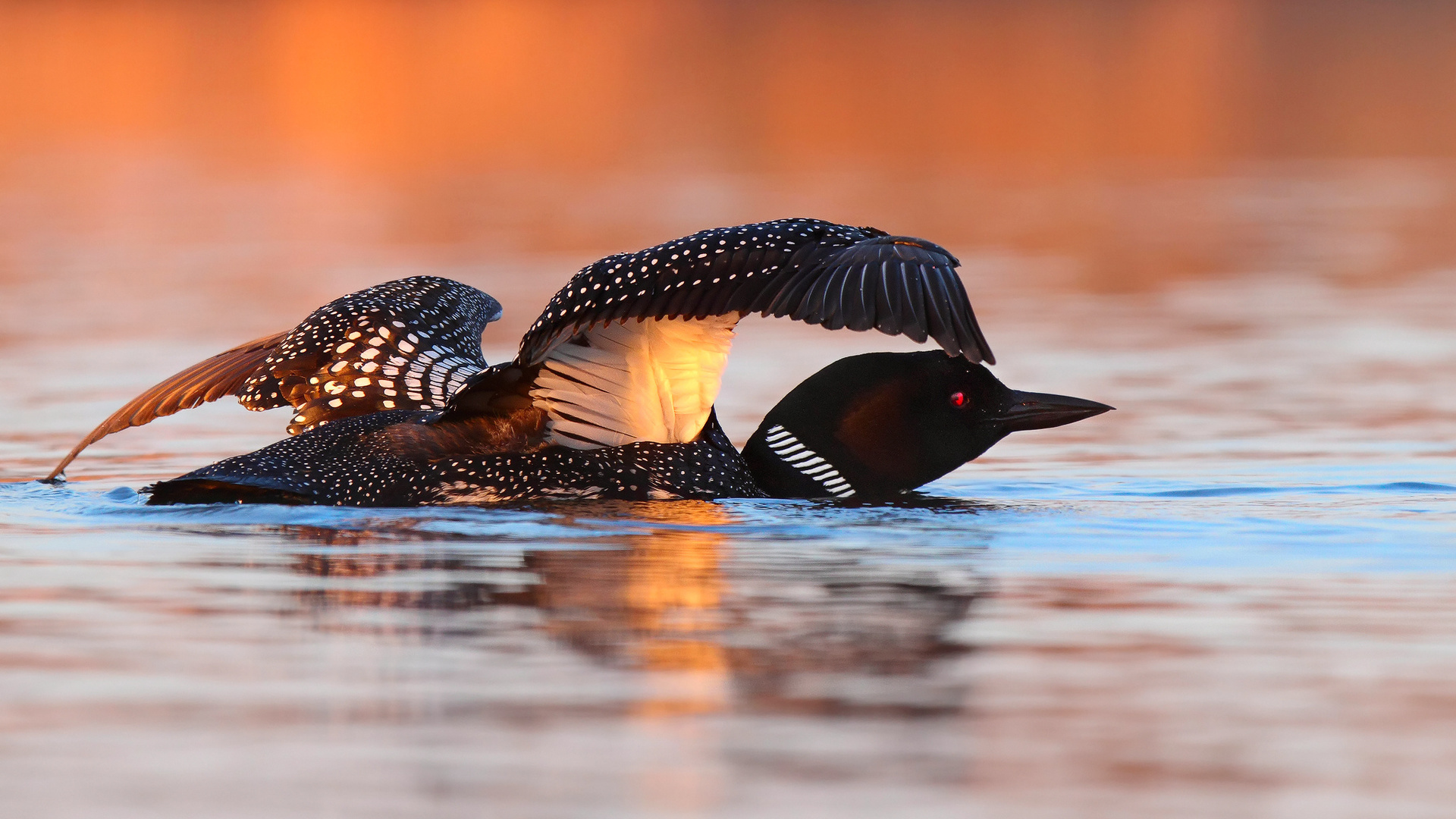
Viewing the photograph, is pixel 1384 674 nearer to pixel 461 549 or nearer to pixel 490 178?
pixel 461 549

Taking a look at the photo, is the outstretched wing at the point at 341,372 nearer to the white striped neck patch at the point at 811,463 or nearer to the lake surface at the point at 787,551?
the lake surface at the point at 787,551

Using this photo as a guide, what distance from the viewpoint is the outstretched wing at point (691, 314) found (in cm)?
517

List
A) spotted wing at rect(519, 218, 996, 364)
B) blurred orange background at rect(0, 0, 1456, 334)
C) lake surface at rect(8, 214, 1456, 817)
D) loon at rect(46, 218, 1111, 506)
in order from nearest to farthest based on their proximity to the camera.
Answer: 1. lake surface at rect(8, 214, 1456, 817)
2. spotted wing at rect(519, 218, 996, 364)
3. loon at rect(46, 218, 1111, 506)
4. blurred orange background at rect(0, 0, 1456, 334)

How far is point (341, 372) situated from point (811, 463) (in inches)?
53.7

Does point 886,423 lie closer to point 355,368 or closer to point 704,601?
point 355,368

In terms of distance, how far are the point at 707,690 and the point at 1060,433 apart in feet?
14.3

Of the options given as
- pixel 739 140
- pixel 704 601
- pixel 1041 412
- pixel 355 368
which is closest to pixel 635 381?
pixel 355 368

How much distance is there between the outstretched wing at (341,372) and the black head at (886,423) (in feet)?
3.18

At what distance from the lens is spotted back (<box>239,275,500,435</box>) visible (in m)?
6.73

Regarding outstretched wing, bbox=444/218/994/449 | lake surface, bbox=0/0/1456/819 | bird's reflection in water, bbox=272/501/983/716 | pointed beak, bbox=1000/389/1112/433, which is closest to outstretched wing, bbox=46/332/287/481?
lake surface, bbox=0/0/1456/819

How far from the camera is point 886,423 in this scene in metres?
6.66

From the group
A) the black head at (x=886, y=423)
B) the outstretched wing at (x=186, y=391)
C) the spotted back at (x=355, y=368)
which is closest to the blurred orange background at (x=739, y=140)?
the outstretched wing at (x=186, y=391)

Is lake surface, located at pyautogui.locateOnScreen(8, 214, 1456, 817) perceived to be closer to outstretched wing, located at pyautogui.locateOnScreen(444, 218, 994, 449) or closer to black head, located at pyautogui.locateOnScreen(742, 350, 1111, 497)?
black head, located at pyautogui.locateOnScreen(742, 350, 1111, 497)

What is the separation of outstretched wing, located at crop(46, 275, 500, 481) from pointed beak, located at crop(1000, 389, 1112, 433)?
1.58 m
